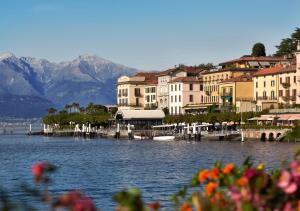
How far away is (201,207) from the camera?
800 centimetres

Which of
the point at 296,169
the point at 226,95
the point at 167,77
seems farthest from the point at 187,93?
the point at 296,169

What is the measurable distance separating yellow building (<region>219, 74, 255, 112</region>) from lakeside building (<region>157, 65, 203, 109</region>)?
23492 millimetres

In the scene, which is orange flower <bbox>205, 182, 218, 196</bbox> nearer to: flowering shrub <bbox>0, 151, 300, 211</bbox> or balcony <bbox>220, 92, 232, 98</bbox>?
flowering shrub <bbox>0, 151, 300, 211</bbox>

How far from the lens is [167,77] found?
575ft

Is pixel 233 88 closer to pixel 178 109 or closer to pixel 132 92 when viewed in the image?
pixel 178 109

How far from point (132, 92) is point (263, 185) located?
182 metres

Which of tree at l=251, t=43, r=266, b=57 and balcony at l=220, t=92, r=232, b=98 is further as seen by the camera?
tree at l=251, t=43, r=266, b=57

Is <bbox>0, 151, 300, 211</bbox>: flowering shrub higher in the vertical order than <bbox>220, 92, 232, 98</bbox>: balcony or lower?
lower

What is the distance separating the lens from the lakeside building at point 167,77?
173m

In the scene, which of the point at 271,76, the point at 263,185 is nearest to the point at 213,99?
the point at 271,76

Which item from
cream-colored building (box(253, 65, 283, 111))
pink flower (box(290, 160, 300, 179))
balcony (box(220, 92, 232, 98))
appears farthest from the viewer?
balcony (box(220, 92, 232, 98))

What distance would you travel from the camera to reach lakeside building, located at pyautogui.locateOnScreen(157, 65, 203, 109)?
566 feet

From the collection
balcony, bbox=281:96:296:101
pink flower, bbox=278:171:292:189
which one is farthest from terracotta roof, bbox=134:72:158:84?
pink flower, bbox=278:171:292:189

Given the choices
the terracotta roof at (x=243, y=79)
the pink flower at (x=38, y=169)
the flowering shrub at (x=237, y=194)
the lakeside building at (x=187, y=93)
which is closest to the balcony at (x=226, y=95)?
the terracotta roof at (x=243, y=79)
